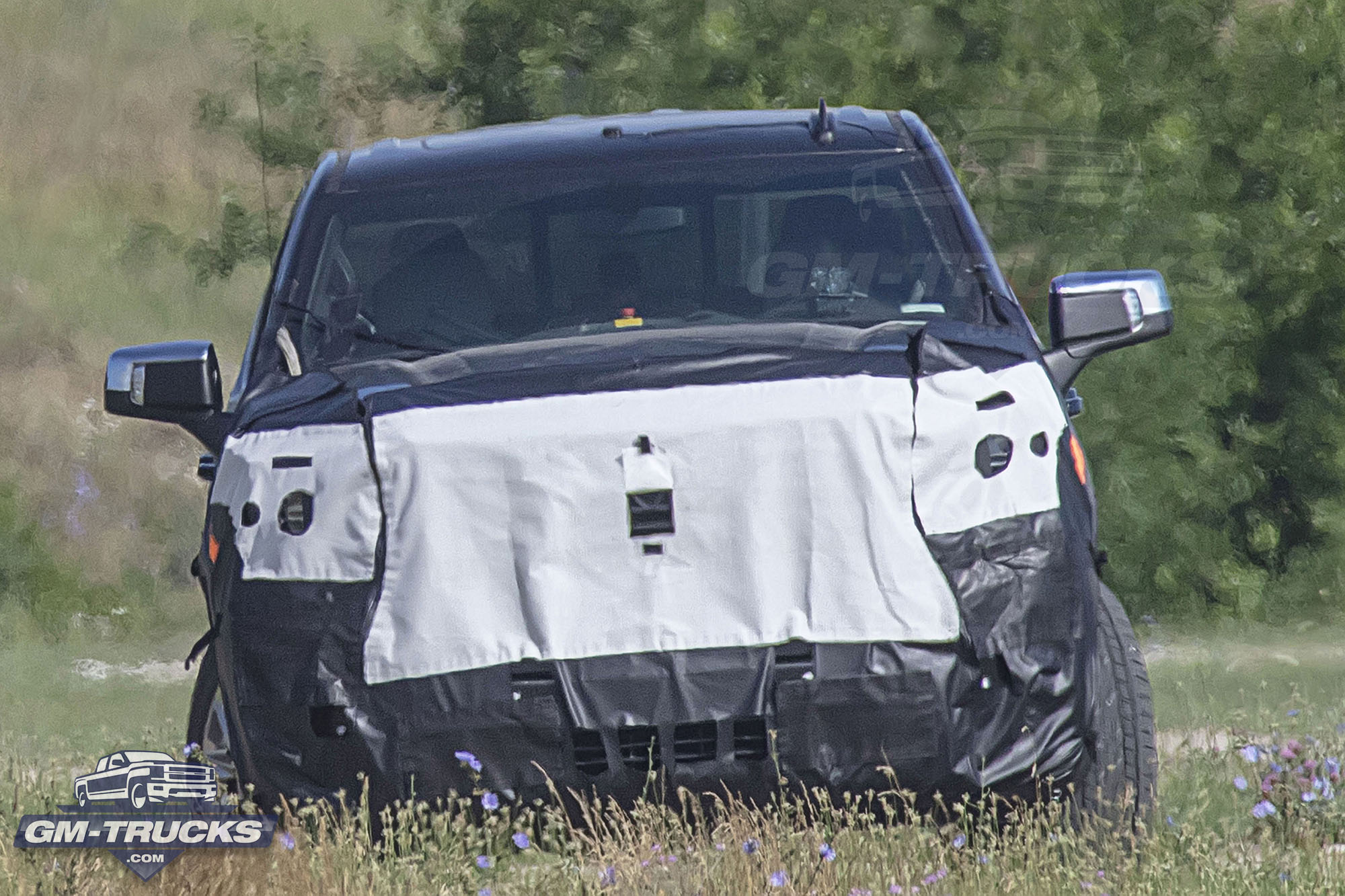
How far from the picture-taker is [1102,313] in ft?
16.6

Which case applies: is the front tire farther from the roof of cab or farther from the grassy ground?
the roof of cab

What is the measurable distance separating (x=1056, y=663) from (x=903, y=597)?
38 cm

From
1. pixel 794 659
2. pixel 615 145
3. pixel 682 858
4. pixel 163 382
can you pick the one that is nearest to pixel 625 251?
pixel 615 145

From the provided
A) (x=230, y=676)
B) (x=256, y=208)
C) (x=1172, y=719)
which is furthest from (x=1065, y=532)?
(x=256, y=208)

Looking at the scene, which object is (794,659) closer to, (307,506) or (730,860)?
(730,860)

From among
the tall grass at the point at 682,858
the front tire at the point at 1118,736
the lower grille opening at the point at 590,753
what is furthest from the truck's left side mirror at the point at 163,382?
the front tire at the point at 1118,736

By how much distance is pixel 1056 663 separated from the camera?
4.12 m

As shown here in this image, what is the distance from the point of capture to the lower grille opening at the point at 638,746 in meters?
4.04

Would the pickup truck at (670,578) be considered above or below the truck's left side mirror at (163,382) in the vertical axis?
below

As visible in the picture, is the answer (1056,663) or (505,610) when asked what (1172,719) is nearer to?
(1056,663)

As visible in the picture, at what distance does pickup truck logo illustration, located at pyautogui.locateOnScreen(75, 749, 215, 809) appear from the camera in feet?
14.9

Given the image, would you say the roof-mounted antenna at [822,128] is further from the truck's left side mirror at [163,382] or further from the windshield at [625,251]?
the truck's left side mirror at [163,382]

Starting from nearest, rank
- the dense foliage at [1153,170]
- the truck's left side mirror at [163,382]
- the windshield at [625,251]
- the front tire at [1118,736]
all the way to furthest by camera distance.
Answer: the front tire at [1118,736] < the truck's left side mirror at [163,382] < the windshield at [625,251] < the dense foliage at [1153,170]

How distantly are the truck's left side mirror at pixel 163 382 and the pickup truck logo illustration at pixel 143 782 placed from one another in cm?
91
